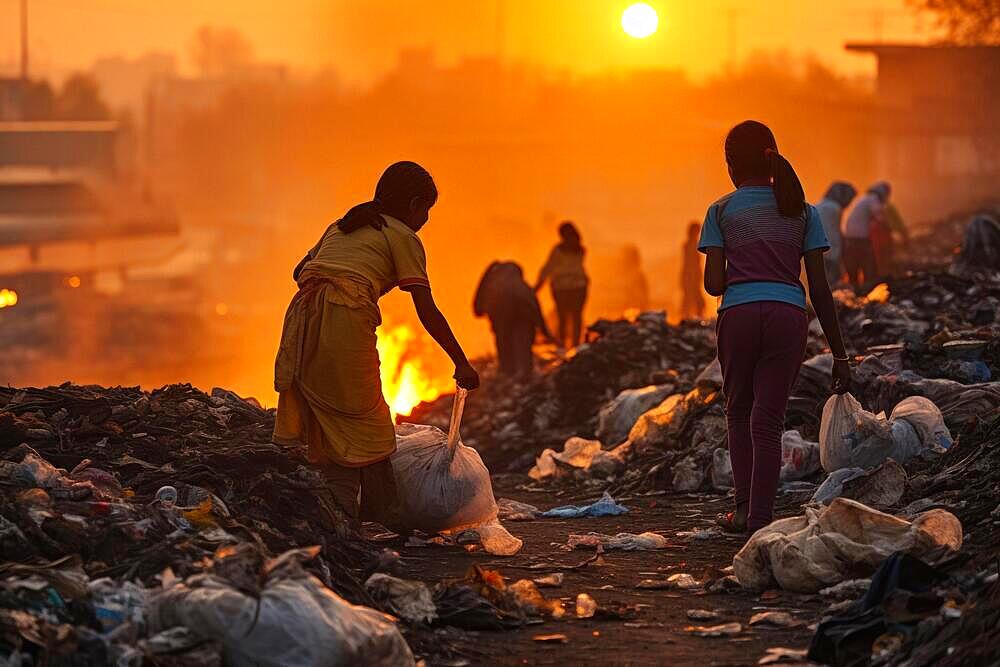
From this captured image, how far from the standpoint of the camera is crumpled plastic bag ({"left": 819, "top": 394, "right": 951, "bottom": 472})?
7.99 m

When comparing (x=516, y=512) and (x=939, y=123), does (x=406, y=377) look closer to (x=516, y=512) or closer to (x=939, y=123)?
(x=516, y=512)

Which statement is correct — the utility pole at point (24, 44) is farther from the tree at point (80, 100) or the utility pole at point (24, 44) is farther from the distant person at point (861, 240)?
the distant person at point (861, 240)

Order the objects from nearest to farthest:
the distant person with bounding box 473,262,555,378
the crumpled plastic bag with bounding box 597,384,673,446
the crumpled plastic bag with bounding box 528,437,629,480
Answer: the crumpled plastic bag with bounding box 528,437,629,480 → the crumpled plastic bag with bounding box 597,384,673,446 → the distant person with bounding box 473,262,555,378

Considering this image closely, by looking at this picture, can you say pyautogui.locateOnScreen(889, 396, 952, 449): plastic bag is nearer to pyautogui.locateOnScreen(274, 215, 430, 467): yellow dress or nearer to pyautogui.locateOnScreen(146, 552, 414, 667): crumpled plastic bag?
pyautogui.locateOnScreen(274, 215, 430, 467): yellow dress

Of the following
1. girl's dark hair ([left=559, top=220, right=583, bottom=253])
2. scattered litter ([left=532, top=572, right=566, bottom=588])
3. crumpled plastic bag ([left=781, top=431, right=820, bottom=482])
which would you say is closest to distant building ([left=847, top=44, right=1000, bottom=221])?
girl's dark hair ([left=559, top=220, right=583, bottom=253])

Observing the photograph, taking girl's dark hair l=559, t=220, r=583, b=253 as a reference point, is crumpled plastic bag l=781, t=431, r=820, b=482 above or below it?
below

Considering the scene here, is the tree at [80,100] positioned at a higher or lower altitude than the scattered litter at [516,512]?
higher

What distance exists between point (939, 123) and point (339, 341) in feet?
125

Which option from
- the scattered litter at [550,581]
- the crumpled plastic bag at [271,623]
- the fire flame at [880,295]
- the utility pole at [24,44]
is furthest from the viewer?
the utility pole at [24,44]

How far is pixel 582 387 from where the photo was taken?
47.5 feet

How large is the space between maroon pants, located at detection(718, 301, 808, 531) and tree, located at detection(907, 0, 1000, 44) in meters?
42.0

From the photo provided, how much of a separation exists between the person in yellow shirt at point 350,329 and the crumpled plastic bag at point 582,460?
11.7 feet

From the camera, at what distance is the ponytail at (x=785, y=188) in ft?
22.9

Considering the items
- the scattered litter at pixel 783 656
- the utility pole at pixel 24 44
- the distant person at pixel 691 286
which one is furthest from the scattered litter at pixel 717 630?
the utility pole at pixel 24 44
